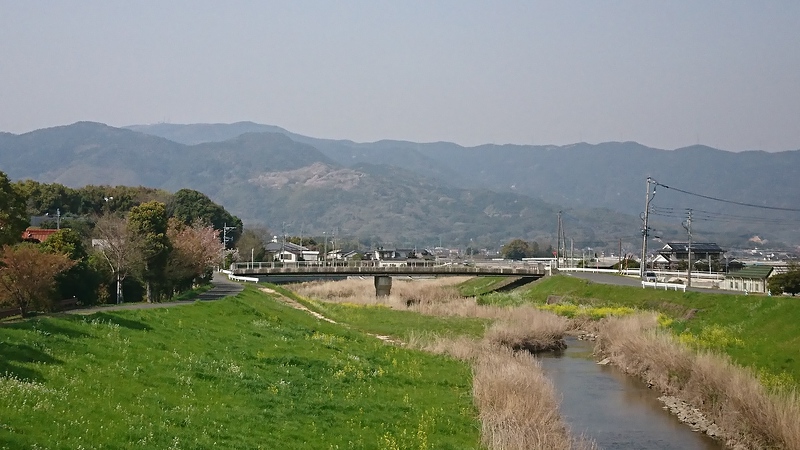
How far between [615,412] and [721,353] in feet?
18.0

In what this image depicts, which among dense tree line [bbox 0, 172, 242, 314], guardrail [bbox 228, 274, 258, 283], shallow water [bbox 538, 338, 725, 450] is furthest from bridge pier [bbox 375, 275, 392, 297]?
shallow water [bbox 538, 338, 725, 450]

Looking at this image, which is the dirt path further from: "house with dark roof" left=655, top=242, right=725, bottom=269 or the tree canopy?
"house with dark roof" left=655, top=242, right=725, bottom=269

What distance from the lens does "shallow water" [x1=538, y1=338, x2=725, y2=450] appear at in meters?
28.7

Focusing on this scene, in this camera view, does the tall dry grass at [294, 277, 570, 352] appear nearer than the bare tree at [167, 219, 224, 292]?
Yes

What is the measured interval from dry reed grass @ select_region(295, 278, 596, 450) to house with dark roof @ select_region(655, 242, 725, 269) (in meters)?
72.8

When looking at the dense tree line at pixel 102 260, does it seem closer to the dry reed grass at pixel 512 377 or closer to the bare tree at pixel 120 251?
the bare tree at pixel 120 251

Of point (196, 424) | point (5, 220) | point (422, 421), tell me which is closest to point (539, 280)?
point (5, 220)

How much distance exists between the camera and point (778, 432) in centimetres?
2375

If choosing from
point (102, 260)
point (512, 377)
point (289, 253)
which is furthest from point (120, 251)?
point (289, 253)

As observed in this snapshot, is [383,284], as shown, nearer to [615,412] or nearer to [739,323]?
[739,323]

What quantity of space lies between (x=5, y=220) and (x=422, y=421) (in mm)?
23943

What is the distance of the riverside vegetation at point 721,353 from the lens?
2548 centimetres

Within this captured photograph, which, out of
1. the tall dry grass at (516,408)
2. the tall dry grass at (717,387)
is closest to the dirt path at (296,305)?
the tall dry grass at (717,387)

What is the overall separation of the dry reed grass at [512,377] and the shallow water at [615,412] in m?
1.80
